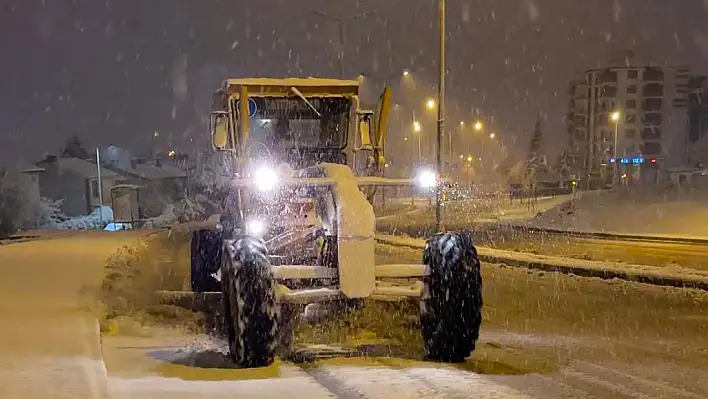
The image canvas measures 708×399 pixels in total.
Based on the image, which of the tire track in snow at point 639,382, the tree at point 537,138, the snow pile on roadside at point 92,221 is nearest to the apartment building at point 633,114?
the tree at point 537,138

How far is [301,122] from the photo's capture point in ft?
35.8

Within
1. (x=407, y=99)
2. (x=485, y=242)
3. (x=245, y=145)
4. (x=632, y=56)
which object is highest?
(x=632, y=56)

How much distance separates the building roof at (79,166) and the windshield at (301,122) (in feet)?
186

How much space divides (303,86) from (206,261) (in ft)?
13.9

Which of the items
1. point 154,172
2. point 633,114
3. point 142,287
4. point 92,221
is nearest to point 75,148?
point 154,172

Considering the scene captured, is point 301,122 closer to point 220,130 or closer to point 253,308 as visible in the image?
point 220,130

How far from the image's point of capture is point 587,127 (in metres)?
99.4

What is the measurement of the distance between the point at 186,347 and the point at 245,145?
2848 mm

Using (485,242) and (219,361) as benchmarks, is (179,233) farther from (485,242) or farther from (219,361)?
(219,361)

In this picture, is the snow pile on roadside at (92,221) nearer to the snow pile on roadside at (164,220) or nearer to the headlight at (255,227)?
the snow pile on roadside at (164,220)

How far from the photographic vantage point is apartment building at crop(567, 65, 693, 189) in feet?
294

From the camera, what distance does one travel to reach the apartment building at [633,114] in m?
89.6

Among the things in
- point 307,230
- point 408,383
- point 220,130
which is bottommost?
point 408,383

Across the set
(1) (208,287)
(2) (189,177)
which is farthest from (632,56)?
(1) (208,287)
